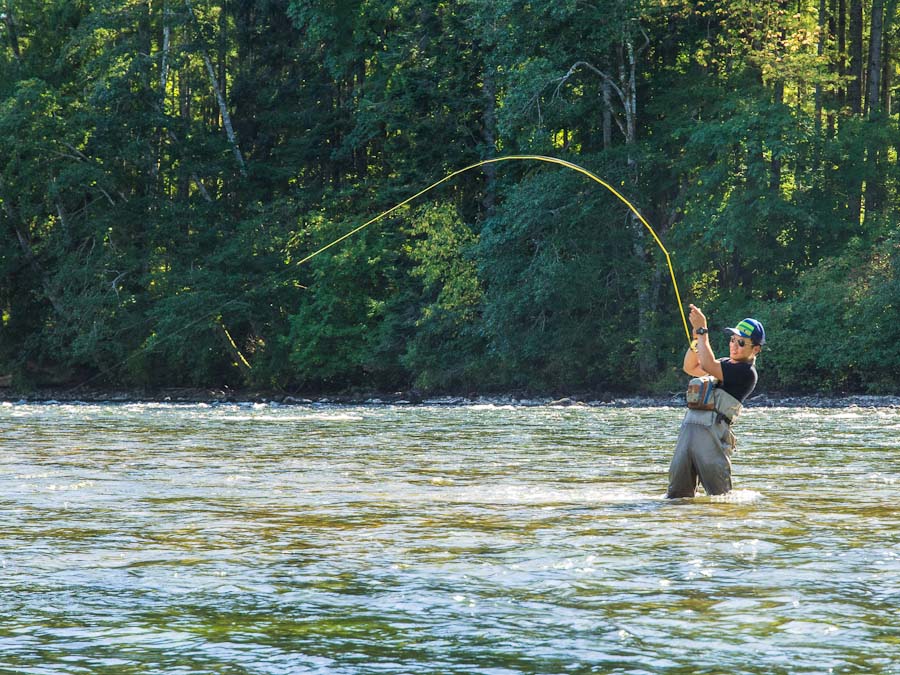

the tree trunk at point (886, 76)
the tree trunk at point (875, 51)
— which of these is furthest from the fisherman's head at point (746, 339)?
the tree trunk at point (886, 76)

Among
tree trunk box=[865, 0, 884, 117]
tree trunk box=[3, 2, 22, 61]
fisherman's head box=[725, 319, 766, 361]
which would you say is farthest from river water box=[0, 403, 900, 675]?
tree trunk box=[3, 2, 22, 61]

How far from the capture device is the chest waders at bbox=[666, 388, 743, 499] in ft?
31.0

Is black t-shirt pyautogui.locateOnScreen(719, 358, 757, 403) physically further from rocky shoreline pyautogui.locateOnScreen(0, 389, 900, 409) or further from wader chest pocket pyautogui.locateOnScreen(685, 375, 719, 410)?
rocky shoreline pyautogui.locateOnScreen(0, 389, 900, 409)

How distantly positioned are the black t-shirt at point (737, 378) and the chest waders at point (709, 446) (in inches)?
2.8

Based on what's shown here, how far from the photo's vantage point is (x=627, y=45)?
3066 cm

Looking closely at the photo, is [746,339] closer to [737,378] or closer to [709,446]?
[737,378]

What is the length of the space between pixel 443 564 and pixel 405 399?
24152mm

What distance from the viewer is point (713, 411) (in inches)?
372

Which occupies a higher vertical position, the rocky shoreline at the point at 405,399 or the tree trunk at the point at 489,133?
the tree trunk at the point at 489,133

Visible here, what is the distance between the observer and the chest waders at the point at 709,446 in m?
9.45

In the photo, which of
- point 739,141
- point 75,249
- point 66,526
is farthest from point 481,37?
point 66,526

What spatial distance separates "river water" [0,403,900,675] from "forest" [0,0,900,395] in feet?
53.2

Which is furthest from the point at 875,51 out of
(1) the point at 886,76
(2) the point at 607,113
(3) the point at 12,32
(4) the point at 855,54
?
(3) the point at 12,32

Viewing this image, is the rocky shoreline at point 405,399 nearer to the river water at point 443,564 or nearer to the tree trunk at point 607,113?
the tree trunk at point 607,113
